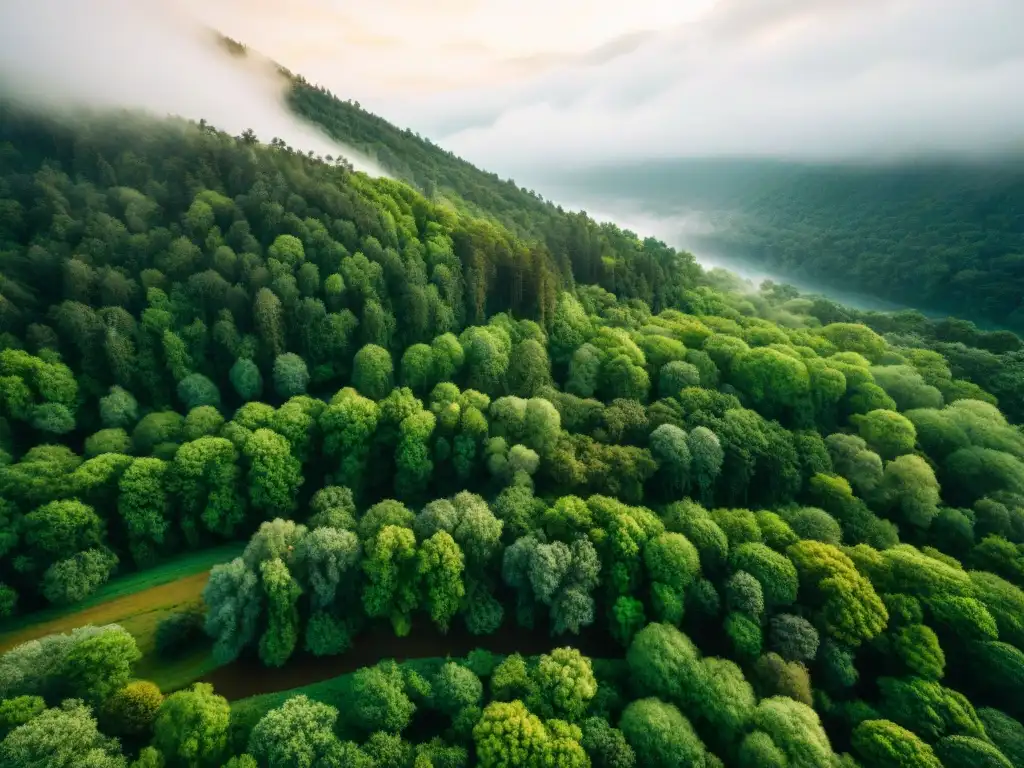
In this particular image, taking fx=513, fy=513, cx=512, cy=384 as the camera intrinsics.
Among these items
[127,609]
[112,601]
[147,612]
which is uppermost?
[147,612]

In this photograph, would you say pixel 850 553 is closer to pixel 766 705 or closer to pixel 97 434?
pixel 766 705

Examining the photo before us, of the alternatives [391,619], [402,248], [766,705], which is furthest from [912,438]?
[402,248]

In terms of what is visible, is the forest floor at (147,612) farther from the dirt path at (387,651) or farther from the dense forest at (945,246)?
the dense forest at (945,246)

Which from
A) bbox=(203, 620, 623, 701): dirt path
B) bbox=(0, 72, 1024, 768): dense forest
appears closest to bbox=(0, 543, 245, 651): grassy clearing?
bbox=(0, 72, 1024, 768): dense forest

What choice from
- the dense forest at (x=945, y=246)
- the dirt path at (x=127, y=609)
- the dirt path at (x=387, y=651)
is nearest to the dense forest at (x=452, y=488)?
the dirt path at (x=387, y=651)

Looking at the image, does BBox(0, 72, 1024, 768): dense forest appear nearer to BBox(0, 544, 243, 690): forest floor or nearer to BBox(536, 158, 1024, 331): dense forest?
BBox(0, 544, 243, 690): forest floor

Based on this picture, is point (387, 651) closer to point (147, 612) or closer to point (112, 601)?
point (147, 612)

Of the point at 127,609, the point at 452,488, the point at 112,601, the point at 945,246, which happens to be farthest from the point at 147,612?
the point at 945,246
